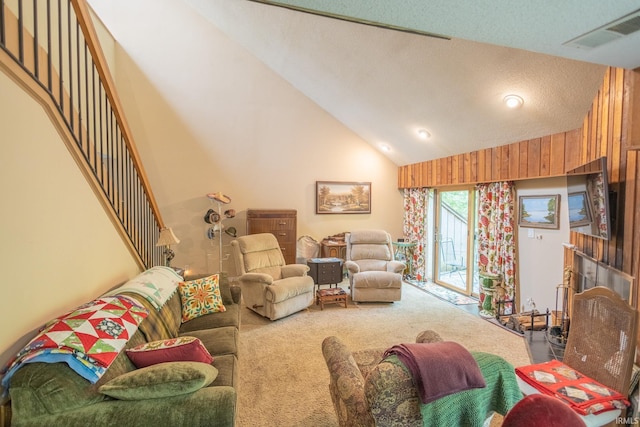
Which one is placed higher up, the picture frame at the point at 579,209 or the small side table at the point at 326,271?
the picture frame at the point at 579,209

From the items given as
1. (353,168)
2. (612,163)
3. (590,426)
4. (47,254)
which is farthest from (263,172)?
(590,426)

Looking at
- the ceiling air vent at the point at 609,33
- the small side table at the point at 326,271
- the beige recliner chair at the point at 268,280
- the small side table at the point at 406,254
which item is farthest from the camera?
the small side table at the point at 406,254

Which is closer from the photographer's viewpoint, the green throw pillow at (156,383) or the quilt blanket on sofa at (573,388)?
the green throw pillow at (156,383)

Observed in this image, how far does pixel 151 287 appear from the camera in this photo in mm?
2459

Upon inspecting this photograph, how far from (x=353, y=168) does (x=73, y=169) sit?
16.1ft

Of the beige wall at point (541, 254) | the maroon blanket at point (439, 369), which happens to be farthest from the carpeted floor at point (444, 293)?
the maroon blanket at point (439, 369)

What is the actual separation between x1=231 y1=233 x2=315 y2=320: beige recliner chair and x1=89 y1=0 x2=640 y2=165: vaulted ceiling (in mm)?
2683

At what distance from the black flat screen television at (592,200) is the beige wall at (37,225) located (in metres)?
3.68

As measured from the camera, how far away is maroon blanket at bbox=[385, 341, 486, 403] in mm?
1181

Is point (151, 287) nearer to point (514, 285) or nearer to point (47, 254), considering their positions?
point (47, 254)

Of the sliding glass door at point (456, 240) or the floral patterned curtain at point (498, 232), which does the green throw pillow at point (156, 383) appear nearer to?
the floral patterned curtain at point (498, 232)

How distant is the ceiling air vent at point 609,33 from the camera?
142 centimetres

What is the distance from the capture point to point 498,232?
4.26 metres

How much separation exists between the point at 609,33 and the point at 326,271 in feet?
13.3
